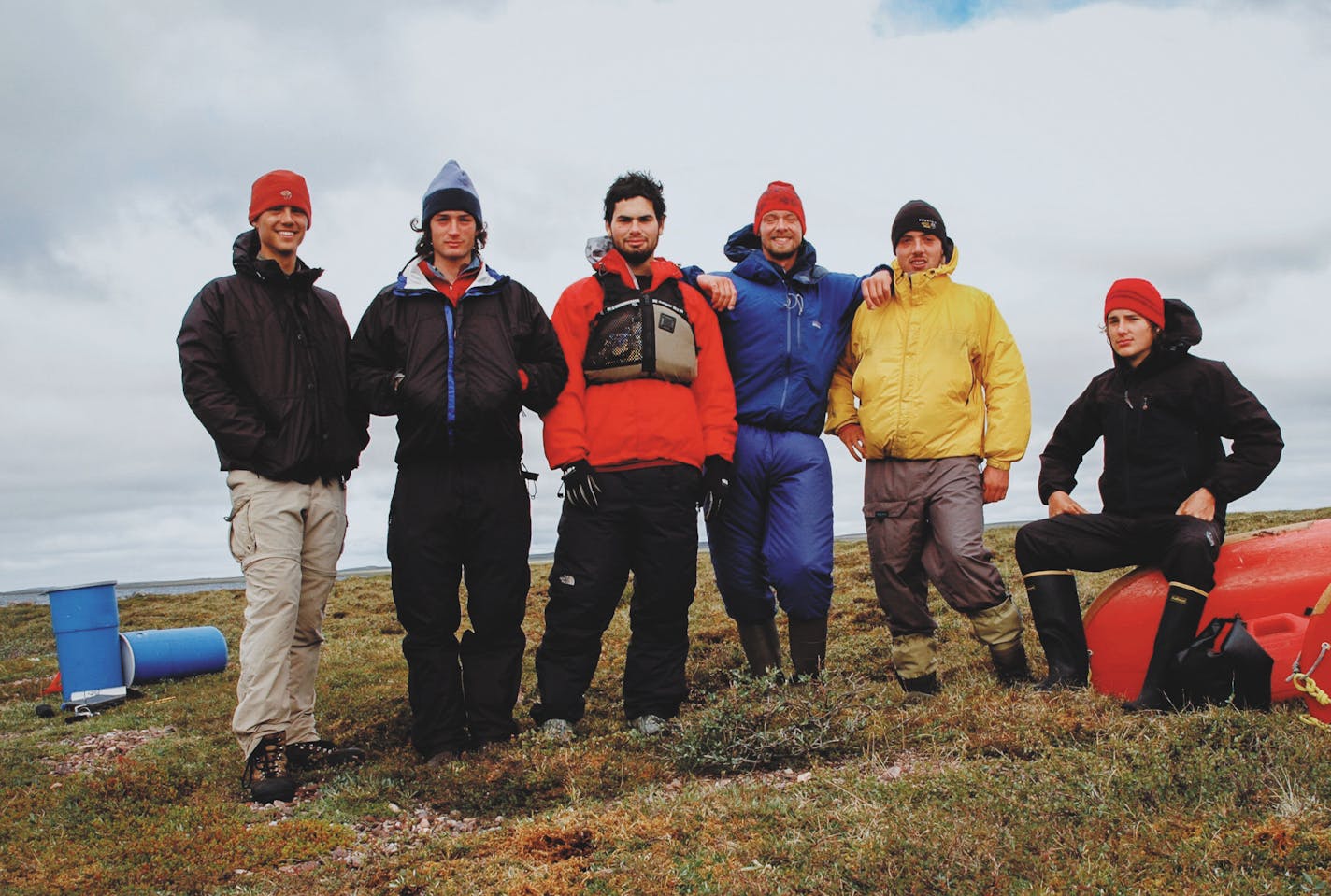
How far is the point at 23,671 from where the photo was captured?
13.6 meters

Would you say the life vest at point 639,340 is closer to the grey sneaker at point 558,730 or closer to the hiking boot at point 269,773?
the grey sneaker at point 558,730

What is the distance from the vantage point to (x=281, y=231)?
20.5ft

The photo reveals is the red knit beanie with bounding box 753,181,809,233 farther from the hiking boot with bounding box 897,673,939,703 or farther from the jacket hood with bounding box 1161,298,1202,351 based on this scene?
the hiking boot with bounding box 897,673,939,703

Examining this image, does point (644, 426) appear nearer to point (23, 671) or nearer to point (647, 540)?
point (647, 540)

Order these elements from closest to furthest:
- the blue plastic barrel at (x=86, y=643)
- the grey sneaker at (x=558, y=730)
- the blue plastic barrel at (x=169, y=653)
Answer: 1. the grey sneaker at (x=558, y=730)
2. the blue plastic barrel at (x=86, y=643)
3. the blue plastic barrel at (x=169, y=653)

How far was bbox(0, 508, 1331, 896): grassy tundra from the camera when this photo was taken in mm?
3730

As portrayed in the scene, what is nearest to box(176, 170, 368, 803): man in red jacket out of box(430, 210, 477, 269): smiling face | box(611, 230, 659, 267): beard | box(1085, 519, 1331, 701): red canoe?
box(430, 210, 477, 269): smiling face

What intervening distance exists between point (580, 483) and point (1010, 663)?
3.31m

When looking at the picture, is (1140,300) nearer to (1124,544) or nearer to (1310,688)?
(1124,544)

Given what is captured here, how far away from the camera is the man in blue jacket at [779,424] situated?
6.97m

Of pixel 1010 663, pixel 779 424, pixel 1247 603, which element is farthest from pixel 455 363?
pixel 1247 603

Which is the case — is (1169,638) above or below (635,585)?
below

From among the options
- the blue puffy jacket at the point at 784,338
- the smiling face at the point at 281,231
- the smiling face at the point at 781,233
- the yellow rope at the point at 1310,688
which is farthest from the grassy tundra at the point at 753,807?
the smiling face at the point at 281,231

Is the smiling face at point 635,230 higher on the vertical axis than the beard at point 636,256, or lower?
higher
